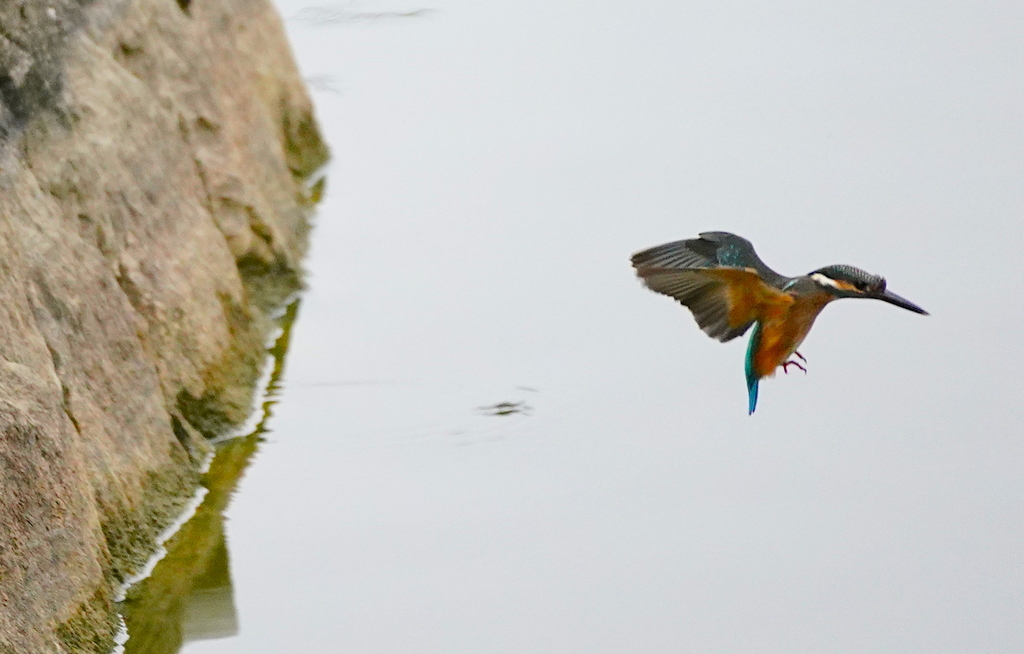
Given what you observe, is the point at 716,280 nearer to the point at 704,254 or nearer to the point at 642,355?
the point at 704,254

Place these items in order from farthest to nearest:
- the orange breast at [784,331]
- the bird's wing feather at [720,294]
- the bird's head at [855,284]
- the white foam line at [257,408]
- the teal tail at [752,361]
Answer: the white foam line at [257,408]
the teal tail at [752,361]
the orange breast at [784,331]
the bird's wing feather at [720,294]
the bird's head at [855,284]

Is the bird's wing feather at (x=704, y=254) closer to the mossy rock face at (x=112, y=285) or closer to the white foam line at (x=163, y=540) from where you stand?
the mossy rock face at (x=112, y=285)

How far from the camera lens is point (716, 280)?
3.85 m

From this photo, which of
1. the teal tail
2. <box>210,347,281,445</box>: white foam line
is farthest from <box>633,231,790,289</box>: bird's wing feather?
<box>210,347,281,445</box>: white foam line

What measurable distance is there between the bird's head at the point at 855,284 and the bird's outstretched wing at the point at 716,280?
0.14m

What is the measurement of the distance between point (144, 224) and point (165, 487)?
0.91 meters

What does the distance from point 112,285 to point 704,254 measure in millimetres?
1853

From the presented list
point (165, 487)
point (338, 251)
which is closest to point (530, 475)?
point (165, 487)

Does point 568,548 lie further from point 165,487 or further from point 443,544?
point 165,487

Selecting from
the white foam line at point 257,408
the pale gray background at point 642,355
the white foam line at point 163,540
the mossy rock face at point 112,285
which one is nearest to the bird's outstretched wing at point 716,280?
the pale gray background at point 642,355

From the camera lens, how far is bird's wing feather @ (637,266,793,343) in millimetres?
3805

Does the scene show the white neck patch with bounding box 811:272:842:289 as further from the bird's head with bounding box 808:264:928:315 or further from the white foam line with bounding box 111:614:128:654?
the white foam line with bounding box 111:614:128:654

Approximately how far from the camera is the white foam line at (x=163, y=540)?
4.36 meters

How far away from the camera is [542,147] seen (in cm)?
851
